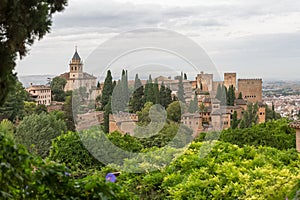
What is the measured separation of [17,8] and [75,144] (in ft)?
26.4

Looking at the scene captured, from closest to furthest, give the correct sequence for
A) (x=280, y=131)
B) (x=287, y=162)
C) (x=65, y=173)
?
(x=65, y=173), (x=287, y=162), (x=280, y=131)

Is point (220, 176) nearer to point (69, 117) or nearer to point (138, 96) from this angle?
point (138, 96)

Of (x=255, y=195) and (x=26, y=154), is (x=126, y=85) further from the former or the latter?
(x=26, y=154)

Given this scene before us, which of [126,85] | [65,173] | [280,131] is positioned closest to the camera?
[65,173]

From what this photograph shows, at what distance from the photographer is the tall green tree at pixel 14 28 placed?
7.50ft

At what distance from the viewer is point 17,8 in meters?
2.29

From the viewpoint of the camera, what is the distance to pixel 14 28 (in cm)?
232

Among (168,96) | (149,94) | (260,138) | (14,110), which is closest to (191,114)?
(168,96)

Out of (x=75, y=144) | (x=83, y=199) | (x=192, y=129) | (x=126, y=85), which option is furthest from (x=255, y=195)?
(x=126, y=85)

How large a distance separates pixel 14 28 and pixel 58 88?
37045 millimetres

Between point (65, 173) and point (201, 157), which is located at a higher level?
point (65, 173)

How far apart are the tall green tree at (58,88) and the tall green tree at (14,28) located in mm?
35993

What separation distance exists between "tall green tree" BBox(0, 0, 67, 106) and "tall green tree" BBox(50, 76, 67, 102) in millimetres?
35993

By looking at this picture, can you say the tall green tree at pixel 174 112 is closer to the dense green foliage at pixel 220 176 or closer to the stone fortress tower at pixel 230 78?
the dense green foliage at pixel 220 176
